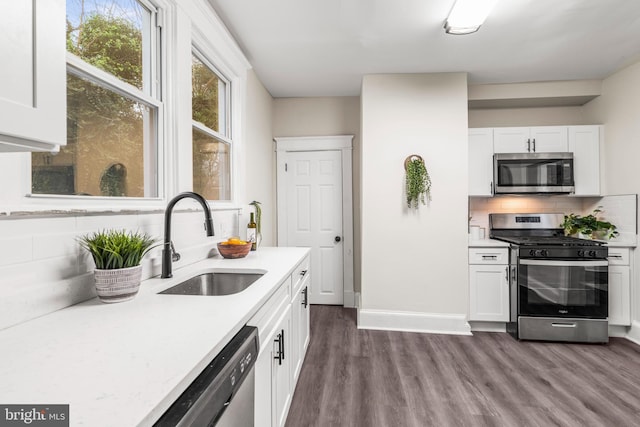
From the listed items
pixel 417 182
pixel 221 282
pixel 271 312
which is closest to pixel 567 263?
pixel 417 182

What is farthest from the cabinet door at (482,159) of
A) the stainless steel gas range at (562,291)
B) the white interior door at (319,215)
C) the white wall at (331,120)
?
the white interior door at (319,215)

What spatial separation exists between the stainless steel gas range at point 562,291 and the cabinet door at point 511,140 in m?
1.03

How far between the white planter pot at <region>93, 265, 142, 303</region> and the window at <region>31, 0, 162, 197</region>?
368 mm

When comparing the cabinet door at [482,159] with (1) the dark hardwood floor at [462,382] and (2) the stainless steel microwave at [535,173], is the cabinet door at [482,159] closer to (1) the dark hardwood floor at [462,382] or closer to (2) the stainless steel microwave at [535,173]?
(2) the stainless steel microwave at [535,173]

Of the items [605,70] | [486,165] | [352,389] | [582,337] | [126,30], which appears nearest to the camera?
[126,30]

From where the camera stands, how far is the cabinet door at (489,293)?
3.03 m

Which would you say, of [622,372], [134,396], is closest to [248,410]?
[134,396]

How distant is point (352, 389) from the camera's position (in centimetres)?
210

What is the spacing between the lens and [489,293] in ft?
10.0

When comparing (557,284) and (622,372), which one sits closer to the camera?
(622,372)

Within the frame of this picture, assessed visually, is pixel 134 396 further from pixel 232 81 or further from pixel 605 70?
pixel 605 70

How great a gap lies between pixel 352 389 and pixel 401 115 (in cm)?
251

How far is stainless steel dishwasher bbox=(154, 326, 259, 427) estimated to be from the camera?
24.1 inches

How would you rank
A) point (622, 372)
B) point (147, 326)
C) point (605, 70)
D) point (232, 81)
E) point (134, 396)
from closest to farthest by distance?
point (134, 396), point (147, 326), point (622, 372), point (232, 81), point (605, 70)
